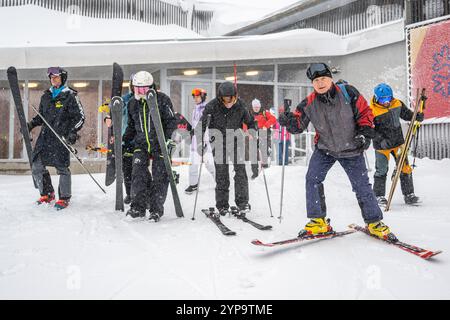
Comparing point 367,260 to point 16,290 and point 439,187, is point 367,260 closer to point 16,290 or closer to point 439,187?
point 16,290

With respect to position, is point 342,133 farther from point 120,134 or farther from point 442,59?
point 442,59

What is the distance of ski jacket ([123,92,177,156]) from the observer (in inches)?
179

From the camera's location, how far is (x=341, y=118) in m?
3.36

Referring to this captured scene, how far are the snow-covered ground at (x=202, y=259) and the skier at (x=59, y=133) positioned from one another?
1.39 ft

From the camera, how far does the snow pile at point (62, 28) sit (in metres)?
13.3

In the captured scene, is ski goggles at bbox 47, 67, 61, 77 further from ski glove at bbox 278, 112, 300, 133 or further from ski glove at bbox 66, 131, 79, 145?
ski glove at bbox 278, 112, 300, 133

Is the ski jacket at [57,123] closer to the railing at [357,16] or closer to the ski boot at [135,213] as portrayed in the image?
the ski boot at [135,213]

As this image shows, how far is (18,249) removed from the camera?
3.15 m

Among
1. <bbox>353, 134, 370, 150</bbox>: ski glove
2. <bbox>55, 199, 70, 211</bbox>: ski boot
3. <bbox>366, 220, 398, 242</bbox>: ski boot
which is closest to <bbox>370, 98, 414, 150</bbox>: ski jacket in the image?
<bbox>353, 134, 370, 150</bbox>: ski glove

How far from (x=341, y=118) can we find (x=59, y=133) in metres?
4.02
